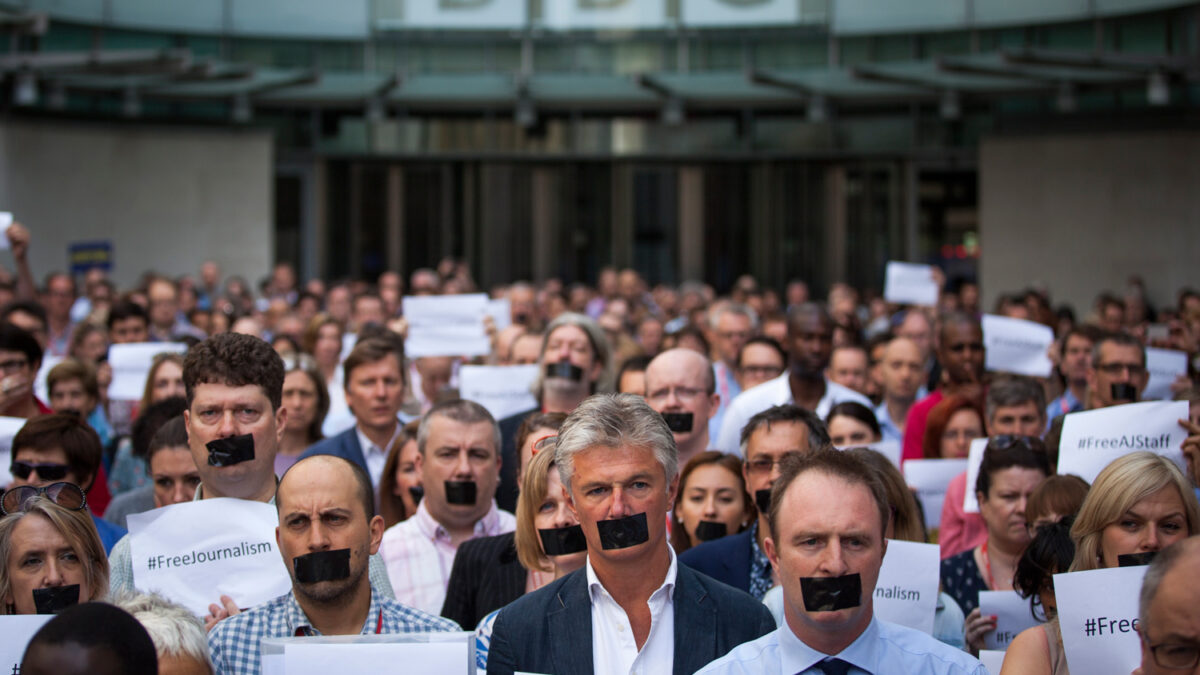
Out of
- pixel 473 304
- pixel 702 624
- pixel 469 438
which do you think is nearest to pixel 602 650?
pixel 702 624

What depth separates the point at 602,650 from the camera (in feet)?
12.6

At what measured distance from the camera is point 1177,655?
3.12m

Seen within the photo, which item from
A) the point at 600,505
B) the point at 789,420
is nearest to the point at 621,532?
the point at 600,505

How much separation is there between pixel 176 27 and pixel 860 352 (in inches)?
674

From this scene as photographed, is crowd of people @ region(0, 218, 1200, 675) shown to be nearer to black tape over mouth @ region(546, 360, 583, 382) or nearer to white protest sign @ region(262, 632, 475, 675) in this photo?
black tape over mouth @ region(546, 360, 583, 382)

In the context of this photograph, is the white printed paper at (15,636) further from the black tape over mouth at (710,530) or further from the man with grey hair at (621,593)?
the black tape over mouth at (710,530)

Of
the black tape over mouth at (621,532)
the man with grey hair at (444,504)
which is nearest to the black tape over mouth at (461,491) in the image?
the man with grey hair at (444,504)

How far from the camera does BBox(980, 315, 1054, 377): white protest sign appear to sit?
30.1 ft

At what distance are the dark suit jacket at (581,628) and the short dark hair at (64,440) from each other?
2.65m

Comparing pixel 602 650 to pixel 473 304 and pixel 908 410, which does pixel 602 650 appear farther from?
pixel 473 304

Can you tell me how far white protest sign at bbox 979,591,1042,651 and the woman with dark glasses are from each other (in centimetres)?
316

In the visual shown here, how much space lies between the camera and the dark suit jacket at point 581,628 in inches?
149

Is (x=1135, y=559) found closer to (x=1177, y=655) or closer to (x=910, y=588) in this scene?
(x=910, y=588)

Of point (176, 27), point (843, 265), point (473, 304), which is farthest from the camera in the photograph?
point (843, 265)
